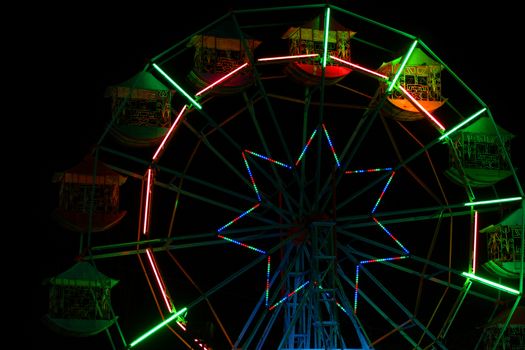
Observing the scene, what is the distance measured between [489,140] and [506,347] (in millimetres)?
3821

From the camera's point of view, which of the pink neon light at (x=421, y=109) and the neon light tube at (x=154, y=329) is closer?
the neon light tube at (x=154, y=329)

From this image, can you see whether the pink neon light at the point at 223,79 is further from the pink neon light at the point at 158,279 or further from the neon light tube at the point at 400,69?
the pink neon light at the point at 158,279

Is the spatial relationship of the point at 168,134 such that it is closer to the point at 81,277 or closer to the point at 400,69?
the point at 81,277

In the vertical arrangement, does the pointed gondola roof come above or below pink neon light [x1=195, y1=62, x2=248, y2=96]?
below

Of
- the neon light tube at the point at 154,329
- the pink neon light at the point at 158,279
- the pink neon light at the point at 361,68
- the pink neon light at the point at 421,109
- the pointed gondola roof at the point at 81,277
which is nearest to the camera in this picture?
the neon light tube at the point at 154,329

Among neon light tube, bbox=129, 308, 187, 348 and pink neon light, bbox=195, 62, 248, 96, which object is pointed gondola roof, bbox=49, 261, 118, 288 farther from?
pink neon light, bbox=195, 62, 248, 96

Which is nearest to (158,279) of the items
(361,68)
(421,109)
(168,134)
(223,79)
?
(168,134)

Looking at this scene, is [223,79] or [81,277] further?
[223,79]

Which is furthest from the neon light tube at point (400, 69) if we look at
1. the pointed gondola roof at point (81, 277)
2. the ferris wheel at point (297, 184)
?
the pointed gondola roof at point (81, 277)

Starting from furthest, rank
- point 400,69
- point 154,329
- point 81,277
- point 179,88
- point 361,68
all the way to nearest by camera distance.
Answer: point 400,69
point 361,68
point 179,88
point 81,277
point 154,329

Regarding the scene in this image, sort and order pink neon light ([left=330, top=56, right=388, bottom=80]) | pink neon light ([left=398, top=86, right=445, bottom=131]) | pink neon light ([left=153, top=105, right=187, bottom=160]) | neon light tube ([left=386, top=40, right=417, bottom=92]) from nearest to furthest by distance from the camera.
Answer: pink neon light ([left=153, top=105, right=187, bottom=160])
pink neon light ([left=330, top=56, right=388, bottom=80])
neon light tube ([left=386, top=40, right=417, bottom=92])
pink neon light ([left=398, top=86, right=445, bottom=131])

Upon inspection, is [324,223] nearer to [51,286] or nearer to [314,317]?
[314,317]

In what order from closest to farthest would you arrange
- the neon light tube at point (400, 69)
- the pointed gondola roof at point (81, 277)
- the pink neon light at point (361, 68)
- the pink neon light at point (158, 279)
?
1. the pointed gondola roof at point (81, 277)
2. the pink neon light at point (158, 279)
3. the pink neon light at point (361, 68)
4. the neon light tube at point (400, 69)

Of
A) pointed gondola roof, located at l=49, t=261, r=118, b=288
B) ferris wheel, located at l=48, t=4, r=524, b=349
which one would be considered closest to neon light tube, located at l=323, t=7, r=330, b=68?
ferris wheel, located at l=48, t=4, r=524, b=349
